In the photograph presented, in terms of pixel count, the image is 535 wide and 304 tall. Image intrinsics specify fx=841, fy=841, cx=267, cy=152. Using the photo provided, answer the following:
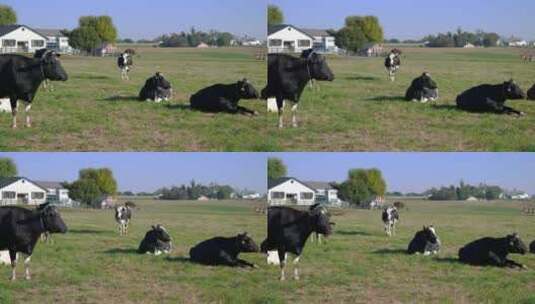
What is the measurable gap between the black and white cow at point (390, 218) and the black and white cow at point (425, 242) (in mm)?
253

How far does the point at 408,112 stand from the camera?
910cm

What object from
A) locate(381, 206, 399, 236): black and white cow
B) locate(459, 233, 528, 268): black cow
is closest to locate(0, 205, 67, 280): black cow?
locate(381, 206, 399, 236): black and white cow

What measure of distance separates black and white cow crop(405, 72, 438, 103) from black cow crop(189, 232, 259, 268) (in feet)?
7.85

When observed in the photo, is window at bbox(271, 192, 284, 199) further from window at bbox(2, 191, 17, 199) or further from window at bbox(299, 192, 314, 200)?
window at bbox(2, 191, 17, 199)

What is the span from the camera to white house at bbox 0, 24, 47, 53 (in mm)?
8828

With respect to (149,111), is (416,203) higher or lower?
lower

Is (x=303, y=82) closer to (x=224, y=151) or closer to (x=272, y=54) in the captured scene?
(x=272, y=54)

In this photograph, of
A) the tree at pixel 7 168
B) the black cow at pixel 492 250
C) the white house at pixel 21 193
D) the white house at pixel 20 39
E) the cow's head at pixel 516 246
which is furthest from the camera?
the cow's head at pixel 516 246

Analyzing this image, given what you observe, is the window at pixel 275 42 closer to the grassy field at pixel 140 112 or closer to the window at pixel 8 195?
the grassy field at pixel 140 112

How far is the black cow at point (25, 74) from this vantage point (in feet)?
28.9

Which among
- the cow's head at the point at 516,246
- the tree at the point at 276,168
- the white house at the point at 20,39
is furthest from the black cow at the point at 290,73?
the cow's head at the point at 516,246

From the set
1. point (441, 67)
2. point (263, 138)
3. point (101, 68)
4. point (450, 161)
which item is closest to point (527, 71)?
point (441, 67)

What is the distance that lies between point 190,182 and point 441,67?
3.14 m

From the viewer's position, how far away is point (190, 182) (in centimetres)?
891
